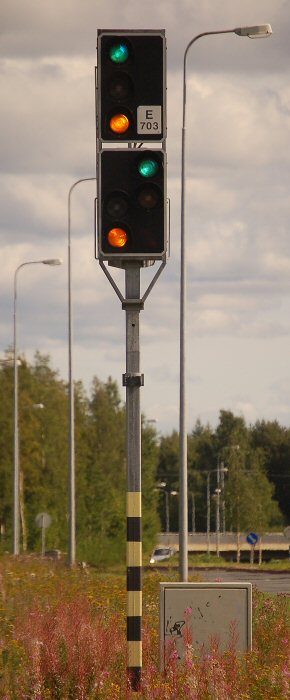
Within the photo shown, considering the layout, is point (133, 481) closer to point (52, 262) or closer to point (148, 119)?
point (148, 119)

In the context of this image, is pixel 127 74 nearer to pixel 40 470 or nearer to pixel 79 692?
pixel 79 692

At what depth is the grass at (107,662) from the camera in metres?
10.5

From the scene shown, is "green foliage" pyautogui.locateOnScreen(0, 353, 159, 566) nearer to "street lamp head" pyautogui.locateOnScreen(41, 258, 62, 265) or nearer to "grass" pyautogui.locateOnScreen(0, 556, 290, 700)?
"street lamp head" pyautogui.locateOnScreen(41, 258, 62, 265)

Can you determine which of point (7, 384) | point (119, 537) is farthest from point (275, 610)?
point (7, 384)

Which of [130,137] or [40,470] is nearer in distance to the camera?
[130,137]

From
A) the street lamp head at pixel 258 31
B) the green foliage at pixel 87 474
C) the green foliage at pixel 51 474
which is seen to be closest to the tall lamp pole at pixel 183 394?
the street lamp head at pixel 258 31

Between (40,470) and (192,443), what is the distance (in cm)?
7056

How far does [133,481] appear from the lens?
37.6 feet

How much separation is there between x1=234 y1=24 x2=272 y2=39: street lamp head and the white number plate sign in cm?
1425

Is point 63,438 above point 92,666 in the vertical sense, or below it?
above

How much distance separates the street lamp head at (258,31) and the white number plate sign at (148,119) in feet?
46.7

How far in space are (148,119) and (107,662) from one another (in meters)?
4.21

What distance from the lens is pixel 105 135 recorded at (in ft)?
36.7

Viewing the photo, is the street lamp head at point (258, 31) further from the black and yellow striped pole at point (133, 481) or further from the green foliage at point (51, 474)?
→ the green foliage at point (51, 474)
